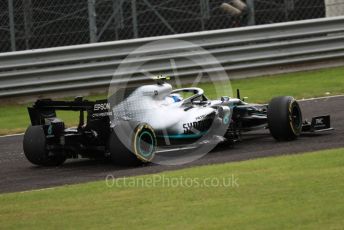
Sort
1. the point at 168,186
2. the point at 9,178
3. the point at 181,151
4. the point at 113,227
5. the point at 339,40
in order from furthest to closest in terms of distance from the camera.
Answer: the point at 339,40, the point at 181,151, the point at 9,178, the point at 168,186, the point at 113,227

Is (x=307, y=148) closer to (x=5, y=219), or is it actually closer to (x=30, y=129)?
(x=30, y=129)

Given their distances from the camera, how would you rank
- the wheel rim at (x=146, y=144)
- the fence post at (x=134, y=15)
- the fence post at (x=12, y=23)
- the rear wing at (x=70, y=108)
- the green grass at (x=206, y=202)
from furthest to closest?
the fence post at (x=134, y=15), the fence post at (x=12, y=23), the rear wing at (x=70, y=108), the wheel rim at (x=146, y=144), the green grass at (x=206, y=202)

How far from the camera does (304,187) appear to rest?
847 centimetres

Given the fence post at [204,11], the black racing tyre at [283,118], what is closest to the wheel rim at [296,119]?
the black racing tyre at [283,118]

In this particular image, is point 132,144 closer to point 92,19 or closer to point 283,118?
point 283,118

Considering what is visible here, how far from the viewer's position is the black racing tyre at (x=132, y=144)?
1053 centimetres

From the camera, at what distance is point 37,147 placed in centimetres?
1124

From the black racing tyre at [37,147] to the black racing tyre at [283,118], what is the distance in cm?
273

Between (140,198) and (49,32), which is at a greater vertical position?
(49,32)

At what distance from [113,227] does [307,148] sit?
434 cm

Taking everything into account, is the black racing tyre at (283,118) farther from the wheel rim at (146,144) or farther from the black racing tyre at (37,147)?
the black racing tyre at (37,147)

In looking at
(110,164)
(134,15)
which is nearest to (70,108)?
(110,164)

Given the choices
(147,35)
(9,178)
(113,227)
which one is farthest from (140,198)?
(147,35)

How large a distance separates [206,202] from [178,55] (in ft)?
32.5
